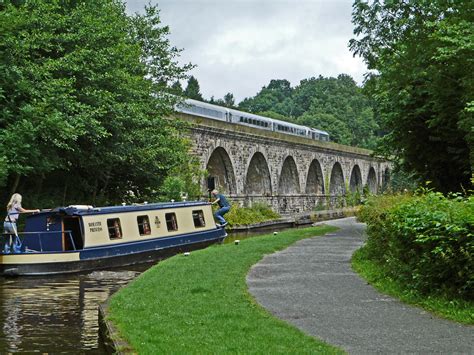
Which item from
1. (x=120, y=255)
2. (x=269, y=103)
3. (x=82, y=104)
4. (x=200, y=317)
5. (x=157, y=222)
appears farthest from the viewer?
(x=269, y=103)

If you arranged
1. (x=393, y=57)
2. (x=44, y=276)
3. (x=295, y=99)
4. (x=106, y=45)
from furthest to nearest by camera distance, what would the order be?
1. (x=295, y=99)
2. (x=106, y=45)
3. (x=393, y=57)
4. (x=44, y=276)

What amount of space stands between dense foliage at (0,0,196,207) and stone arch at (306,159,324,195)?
25869 millimetres

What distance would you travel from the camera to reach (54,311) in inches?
380

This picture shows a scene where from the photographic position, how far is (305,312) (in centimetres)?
736

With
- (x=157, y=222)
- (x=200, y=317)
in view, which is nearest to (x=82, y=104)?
(x=157, y=222)

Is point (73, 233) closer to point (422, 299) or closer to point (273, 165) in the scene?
point (422, 299)

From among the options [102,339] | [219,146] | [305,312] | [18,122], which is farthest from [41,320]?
[219,146]

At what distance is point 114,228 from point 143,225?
124cm

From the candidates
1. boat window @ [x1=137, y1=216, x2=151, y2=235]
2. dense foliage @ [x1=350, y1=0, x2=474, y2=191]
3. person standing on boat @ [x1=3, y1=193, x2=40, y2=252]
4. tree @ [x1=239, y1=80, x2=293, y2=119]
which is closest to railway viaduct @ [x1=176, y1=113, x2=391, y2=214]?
dense foliage @ [x1=350, y1=0, x2=474, y2=191]

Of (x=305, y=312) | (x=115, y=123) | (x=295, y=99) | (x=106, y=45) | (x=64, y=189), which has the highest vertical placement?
(x=295, y=99)

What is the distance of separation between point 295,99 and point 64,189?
10073 cm

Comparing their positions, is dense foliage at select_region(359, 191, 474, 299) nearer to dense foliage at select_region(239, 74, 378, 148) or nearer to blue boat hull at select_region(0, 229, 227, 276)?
blue boat hull at select_region(0, 229, 227, 276)

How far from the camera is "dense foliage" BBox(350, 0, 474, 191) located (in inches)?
559

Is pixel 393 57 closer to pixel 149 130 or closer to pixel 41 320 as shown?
pixel 149 130
